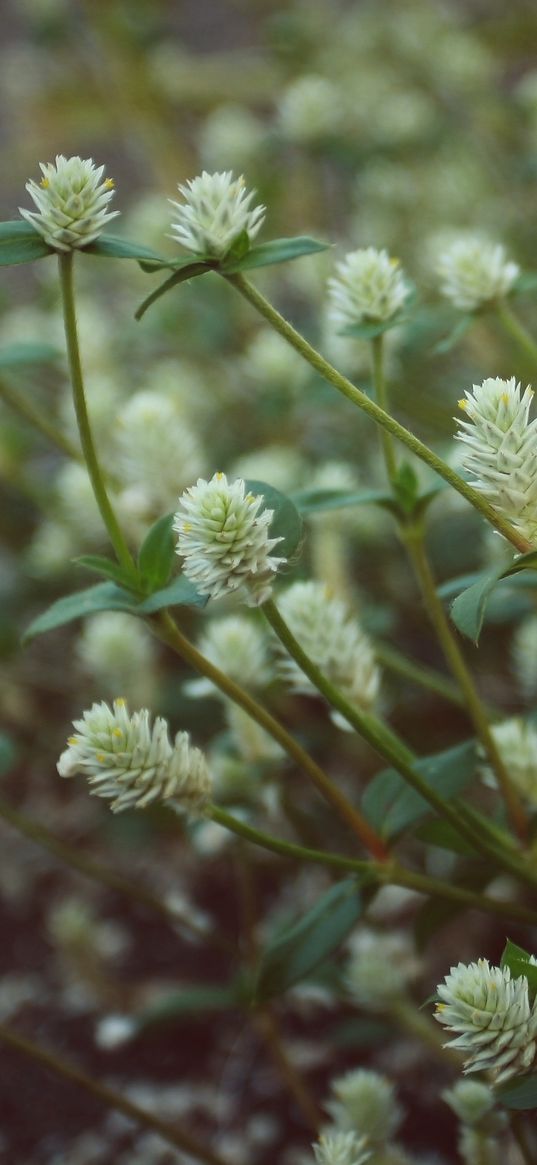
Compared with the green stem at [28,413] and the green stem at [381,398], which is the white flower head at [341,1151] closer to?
the green stem at [381,398]

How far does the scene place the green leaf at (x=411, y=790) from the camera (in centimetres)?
66

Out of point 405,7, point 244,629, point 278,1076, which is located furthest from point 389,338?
point 405,7

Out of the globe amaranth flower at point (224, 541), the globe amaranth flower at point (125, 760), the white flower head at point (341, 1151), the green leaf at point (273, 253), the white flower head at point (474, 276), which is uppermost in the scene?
the white flower head at point (474, 276)

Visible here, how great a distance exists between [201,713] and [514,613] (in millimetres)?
354

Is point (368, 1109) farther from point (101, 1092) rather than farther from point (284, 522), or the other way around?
point (284, 522)

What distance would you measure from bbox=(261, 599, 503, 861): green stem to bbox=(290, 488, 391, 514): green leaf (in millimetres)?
104

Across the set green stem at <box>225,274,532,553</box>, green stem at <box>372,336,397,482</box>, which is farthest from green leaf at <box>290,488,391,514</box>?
green stem at <box>225,274,532,553</box>

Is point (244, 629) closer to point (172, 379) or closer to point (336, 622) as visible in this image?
point (336, 622)

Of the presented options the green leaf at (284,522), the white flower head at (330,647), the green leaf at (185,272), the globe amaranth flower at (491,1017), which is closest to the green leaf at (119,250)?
the green leaf at (185,272)

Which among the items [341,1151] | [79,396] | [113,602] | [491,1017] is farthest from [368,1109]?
[79,396]

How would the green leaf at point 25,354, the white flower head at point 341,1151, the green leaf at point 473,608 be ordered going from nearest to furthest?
1. the green leaf at point 473,608
2. the white flower head at point 341,1151
3. the green leaf at point 25,354

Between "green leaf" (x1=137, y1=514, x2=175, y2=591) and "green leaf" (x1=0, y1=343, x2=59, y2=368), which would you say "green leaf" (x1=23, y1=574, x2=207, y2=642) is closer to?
"green leaf" (x1=137, y1=514, x2=175, y2=591)

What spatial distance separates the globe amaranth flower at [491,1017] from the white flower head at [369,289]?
348 millimetres

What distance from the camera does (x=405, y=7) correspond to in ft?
6.53
